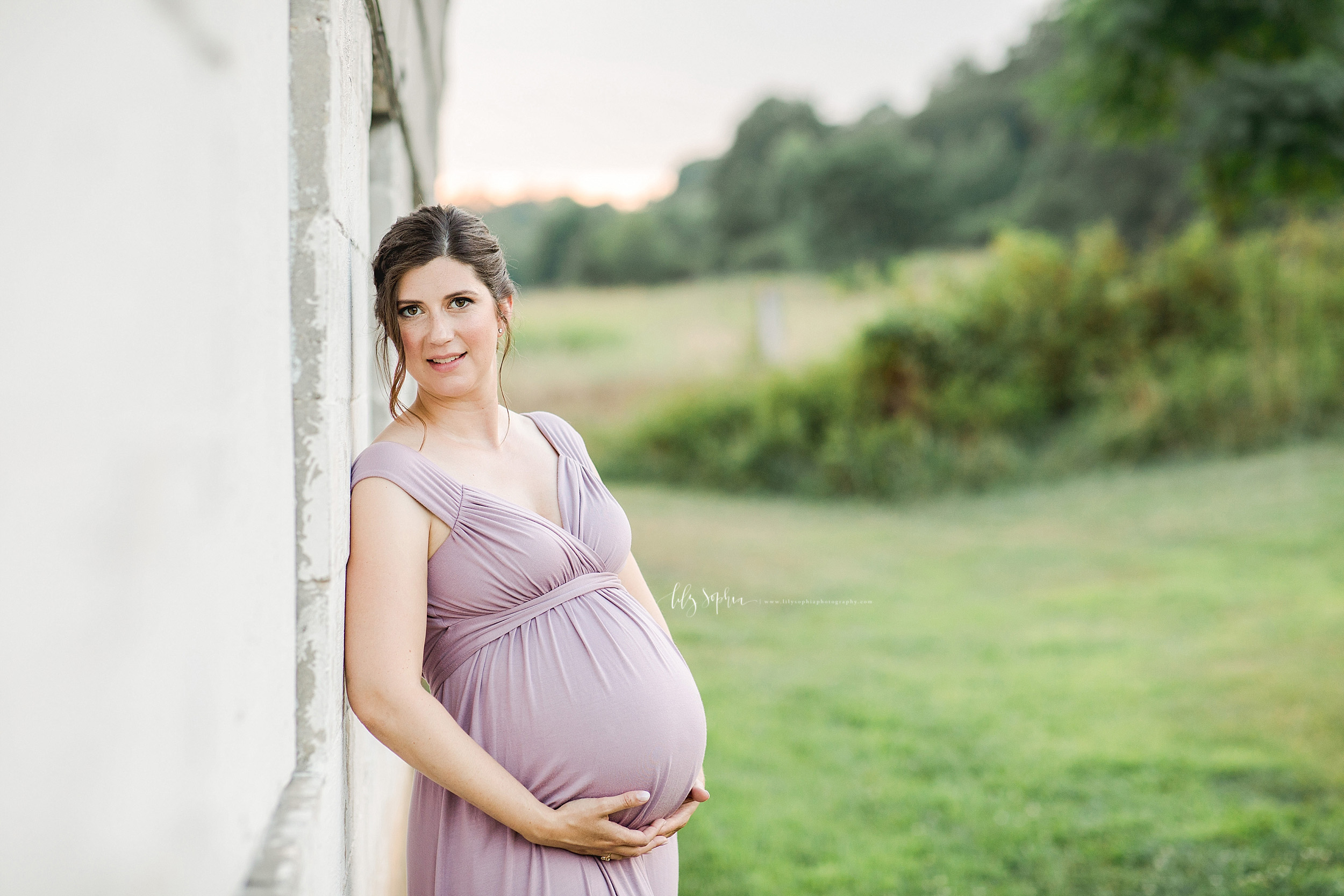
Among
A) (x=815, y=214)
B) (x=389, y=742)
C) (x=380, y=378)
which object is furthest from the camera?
(x=815, y=214)

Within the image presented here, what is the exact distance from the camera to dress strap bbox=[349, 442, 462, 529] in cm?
142

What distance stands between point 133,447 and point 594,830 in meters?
1.00

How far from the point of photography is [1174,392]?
10.7 meters

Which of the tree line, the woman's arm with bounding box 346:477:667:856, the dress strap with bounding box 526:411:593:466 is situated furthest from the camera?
the tree line

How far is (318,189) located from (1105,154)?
26.5 metres

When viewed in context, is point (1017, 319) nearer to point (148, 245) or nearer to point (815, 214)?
point (148, 245)

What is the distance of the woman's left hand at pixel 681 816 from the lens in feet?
5.28

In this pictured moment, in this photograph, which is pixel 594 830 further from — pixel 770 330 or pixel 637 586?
pixel 770 330

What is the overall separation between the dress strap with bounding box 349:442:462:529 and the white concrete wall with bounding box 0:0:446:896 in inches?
3.2

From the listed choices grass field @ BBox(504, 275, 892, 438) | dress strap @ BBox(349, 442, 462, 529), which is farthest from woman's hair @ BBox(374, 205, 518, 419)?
grass field @ BBox(504, 275, 892, 438)

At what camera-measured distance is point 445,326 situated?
153 cm

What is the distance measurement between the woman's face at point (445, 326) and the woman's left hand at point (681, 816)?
2.45ft

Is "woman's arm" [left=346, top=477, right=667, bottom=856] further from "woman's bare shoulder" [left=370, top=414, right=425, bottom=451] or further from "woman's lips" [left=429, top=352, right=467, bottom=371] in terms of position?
"woman's lips" [left=429, top=352, right=467, bottom=371]

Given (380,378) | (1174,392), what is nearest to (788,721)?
(380,378)
